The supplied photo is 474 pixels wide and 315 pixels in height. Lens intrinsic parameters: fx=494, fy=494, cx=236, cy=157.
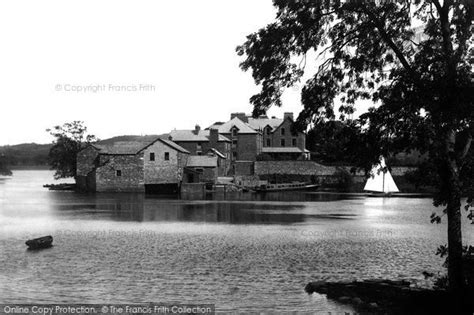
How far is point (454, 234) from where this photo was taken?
14.7m

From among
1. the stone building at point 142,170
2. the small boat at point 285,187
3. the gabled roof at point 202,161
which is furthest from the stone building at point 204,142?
the stone building at point 142,170

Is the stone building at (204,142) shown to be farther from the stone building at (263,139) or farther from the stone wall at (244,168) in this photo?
the stone building at (263,139)

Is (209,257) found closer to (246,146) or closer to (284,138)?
(246,146)

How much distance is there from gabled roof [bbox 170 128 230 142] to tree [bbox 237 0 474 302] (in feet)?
265

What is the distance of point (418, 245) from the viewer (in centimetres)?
2730

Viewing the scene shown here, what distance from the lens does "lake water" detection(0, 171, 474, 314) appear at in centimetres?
1616

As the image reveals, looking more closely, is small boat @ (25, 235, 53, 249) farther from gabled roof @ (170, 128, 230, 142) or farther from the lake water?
gabled roof @ (170, 128, 230, 142)

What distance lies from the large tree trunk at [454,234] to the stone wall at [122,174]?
67.7 m

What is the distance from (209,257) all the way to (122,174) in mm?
59038

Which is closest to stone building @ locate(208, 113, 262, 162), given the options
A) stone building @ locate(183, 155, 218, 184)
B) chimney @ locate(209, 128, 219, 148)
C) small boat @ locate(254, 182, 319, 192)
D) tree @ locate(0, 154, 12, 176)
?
chimney @ locate(209, 128, 219, 148)

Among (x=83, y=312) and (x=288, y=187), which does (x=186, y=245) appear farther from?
(x=288, y=187)

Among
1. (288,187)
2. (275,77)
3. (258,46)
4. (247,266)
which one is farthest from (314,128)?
(288,187)

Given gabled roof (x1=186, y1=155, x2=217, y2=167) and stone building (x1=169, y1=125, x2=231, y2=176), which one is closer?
gabled roof (x1=186, y1=155, x2=217, y2=167)

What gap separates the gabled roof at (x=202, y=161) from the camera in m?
84.6
